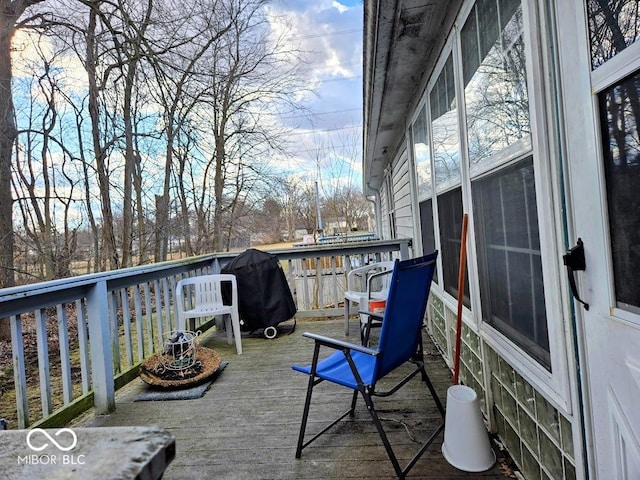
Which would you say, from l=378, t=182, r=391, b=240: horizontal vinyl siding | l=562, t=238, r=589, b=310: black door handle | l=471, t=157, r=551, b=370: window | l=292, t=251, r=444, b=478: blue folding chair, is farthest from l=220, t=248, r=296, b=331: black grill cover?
l=378, t=182, r=391, b=240: horizontal vinyl siding

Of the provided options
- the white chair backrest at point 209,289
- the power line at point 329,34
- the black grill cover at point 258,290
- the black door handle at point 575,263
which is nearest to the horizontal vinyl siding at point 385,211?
the power line at point 329,34

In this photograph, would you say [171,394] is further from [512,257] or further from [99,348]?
[512,257]

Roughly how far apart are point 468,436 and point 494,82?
1.63 m

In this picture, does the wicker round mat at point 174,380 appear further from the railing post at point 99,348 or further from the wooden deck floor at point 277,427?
the railing post at point 99,348

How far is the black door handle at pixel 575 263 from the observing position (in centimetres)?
104

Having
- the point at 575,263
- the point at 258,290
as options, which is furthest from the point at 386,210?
the point at 575,263

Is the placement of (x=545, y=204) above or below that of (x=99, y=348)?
above

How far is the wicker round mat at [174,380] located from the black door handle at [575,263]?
2566 millimetres

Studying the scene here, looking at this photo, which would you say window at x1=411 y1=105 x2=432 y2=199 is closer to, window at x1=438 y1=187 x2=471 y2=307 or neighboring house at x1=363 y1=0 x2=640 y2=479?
window at x1=438 y1=187 x2=471 y2=307

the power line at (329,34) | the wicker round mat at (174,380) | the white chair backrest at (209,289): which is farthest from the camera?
the power line at (329,34)

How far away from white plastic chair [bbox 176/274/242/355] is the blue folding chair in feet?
5.49

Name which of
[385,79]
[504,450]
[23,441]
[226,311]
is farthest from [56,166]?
Answer: [504,450]

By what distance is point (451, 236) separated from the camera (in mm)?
2529

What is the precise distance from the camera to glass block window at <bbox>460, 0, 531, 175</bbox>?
1.34 m
